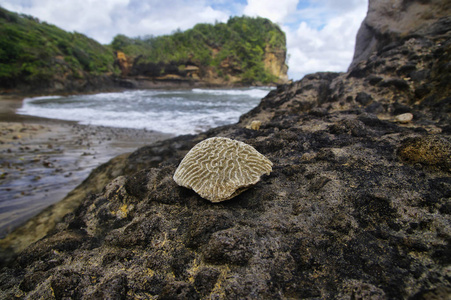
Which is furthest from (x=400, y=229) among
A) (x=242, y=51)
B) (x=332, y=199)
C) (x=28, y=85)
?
(x=242, y=51)

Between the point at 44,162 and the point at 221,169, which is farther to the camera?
the point at 44,162

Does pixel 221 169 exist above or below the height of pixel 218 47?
below

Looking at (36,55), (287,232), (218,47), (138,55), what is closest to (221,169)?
(287,232)

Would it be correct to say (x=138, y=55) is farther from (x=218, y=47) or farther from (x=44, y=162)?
(x=44, y=162)

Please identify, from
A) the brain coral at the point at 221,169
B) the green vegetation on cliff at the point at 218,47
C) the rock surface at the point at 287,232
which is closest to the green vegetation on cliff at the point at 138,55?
the green vegetation on cliff at the point at 218,47

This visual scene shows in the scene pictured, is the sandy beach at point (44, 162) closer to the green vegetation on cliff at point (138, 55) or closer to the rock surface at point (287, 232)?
the rock surface at point (287, 232)

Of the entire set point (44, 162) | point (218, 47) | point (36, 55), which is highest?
point (218, 47)
